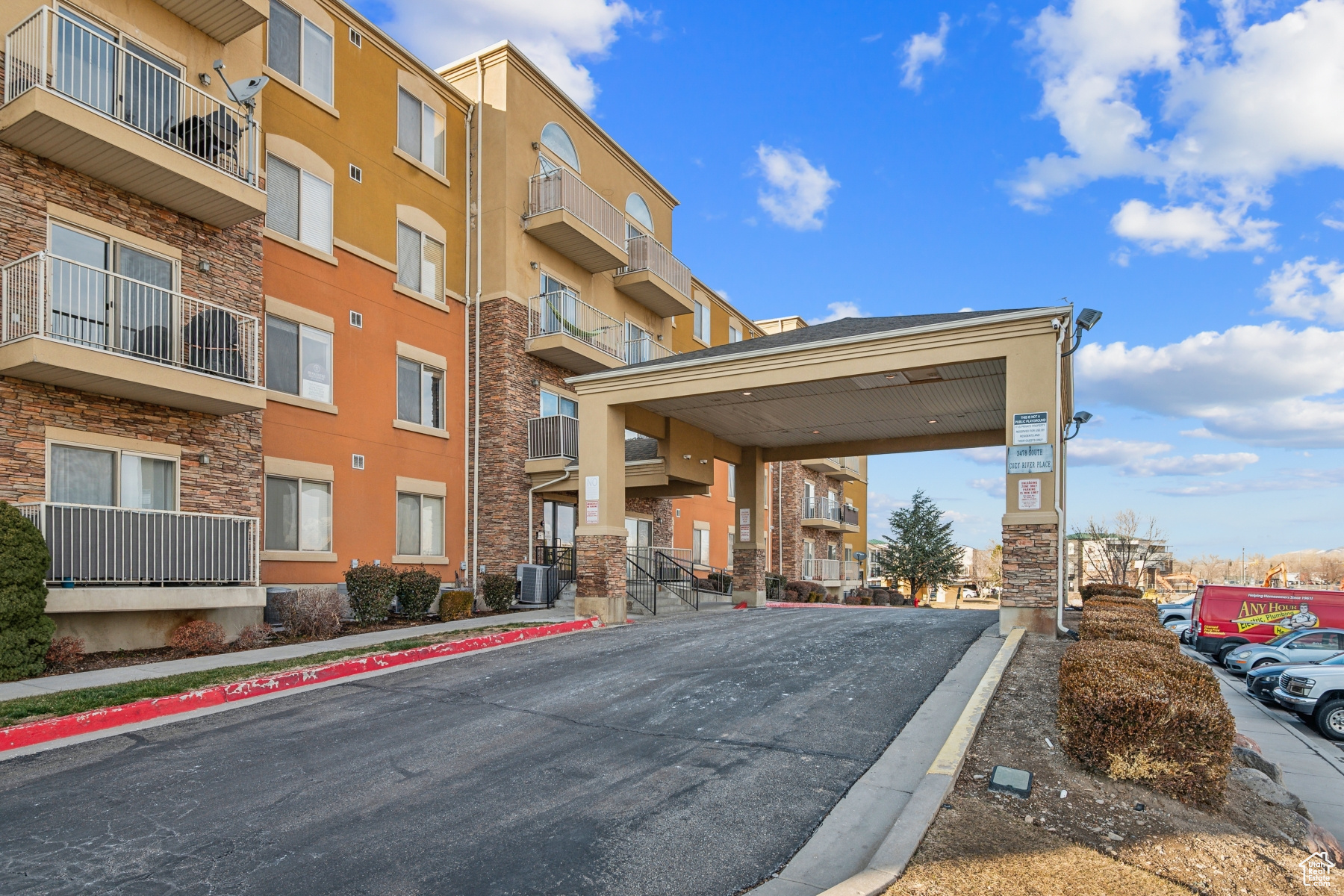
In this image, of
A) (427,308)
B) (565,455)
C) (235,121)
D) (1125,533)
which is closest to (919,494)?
(1125,533)

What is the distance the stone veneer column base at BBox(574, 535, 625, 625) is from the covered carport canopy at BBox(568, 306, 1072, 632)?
33 mm

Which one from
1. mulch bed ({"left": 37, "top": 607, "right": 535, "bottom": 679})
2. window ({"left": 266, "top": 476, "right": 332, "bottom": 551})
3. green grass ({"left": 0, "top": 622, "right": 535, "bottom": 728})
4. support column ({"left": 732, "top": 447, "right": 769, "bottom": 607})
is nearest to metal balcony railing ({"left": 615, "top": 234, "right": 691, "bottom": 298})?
support column ({"left": 732, "top": 447, "right": 769, "bottom": 607})

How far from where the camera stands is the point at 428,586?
1786 centimetres

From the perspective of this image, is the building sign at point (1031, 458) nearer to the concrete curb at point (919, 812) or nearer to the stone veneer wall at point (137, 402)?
the concrete curb at point (919, 812)

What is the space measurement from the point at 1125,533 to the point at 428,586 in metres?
51.2

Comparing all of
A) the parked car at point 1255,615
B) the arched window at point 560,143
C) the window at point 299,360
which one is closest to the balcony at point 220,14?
the window at point 299,360

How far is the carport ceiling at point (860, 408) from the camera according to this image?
1661 cm

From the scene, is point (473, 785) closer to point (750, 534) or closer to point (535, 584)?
point (535, 584)

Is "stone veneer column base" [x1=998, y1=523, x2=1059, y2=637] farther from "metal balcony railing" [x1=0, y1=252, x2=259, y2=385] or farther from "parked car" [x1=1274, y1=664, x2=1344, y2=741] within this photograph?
"metal balcony railing" [x1=0, y1=252, x2=259, y2=385]

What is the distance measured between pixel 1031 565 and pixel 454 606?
11465mm

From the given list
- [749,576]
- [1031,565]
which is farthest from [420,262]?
[1031,565]

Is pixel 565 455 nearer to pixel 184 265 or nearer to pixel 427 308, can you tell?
pixel 427 308

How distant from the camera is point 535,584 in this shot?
21.2m

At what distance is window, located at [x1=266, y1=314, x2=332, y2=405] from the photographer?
17.6 meters
